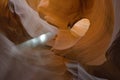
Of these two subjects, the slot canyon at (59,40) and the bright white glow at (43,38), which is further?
the bright white glow at (43,38)

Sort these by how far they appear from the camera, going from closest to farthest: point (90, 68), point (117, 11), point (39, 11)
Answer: point (117, 11)
point (90, 68)
point (39, 11)

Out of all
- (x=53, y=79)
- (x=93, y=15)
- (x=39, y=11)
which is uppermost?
(x=39, y=11)

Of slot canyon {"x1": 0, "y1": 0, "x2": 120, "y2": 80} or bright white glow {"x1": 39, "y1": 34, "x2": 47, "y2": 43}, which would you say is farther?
bright white glow {"x1": 39, "y1": 34, "x2": 47, "y2": 43}

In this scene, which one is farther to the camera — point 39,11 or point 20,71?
point 39,11

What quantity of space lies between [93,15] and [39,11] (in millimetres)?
244

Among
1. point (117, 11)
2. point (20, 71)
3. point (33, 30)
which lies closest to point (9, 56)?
point (20, 71)

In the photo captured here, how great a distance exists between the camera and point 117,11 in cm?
49

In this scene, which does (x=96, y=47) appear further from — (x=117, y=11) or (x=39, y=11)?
(x=39, y=11)

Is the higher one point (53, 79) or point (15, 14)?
point (15, 14)

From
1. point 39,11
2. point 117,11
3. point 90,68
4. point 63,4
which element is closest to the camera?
point 117,11

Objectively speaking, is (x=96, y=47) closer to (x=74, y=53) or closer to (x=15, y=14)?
(x=74, y=53)

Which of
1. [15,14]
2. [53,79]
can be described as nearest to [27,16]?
[15,14]

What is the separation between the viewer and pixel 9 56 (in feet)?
2.20

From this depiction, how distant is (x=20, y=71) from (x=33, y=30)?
0.22m
